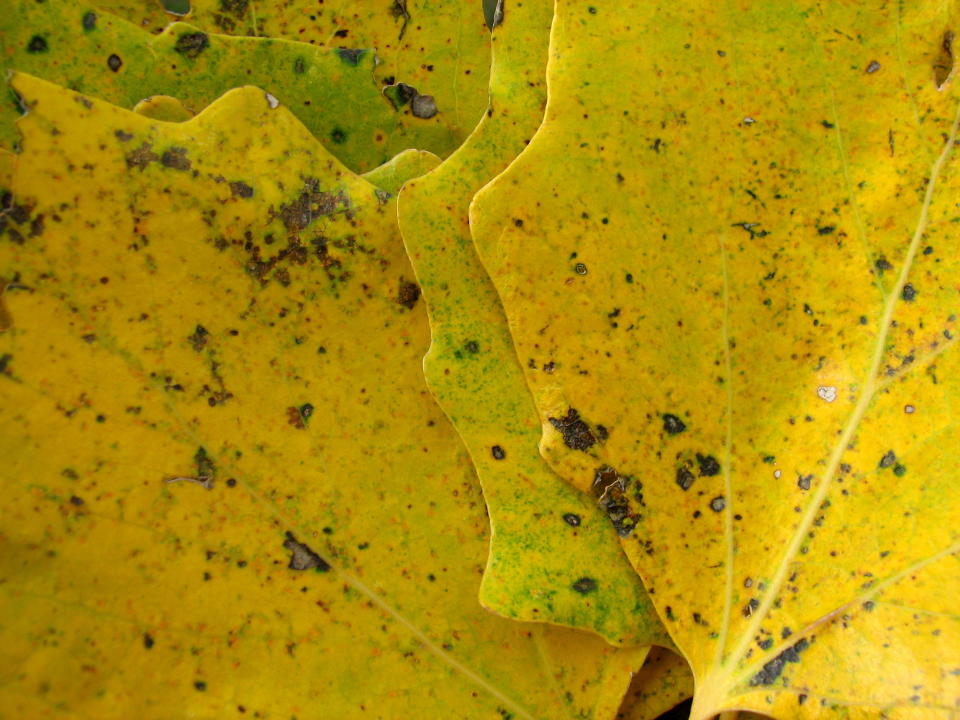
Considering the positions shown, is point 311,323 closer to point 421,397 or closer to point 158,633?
point 421,397

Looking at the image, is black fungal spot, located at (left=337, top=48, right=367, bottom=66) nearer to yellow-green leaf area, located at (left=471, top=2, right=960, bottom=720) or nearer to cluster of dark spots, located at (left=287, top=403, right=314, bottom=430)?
yellow-green leaf area, located at (left=471, top=2, right=960, bottom=720)

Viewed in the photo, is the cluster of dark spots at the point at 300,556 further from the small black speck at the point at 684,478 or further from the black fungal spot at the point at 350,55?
the black fungal spot at the point at 350,55

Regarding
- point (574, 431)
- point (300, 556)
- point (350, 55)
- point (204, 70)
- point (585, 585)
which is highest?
point (350, 55)

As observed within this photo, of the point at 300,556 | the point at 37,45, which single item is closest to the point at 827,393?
the point at 300,556

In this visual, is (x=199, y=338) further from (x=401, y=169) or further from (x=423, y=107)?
(x=423, y=107)

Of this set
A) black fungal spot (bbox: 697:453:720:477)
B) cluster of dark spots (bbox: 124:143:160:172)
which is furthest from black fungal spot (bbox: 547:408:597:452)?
cluster of dark spots (bbox: 124:143:160:172)

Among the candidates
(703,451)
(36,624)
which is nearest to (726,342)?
(703,451)
